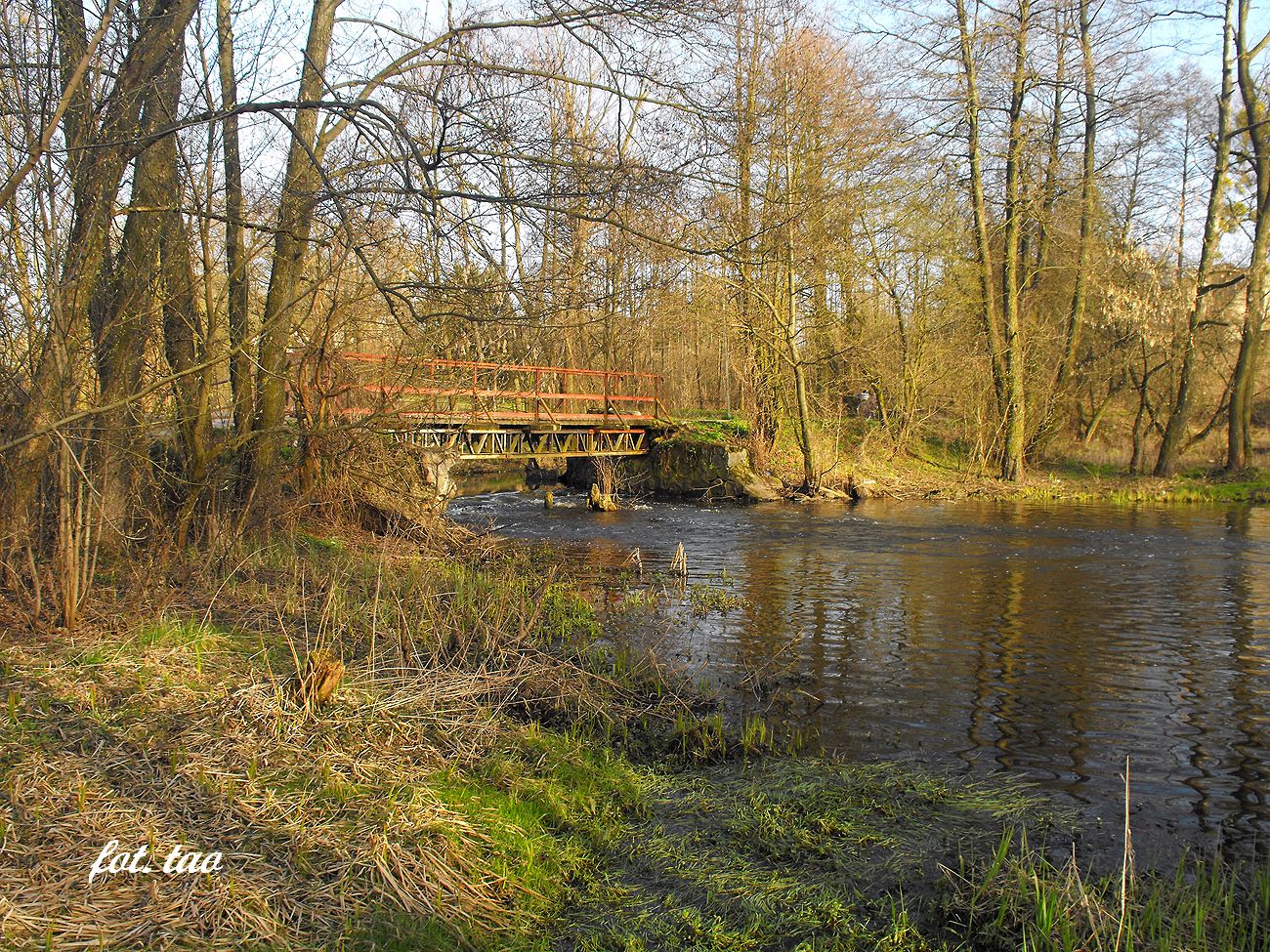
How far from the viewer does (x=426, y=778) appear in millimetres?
4438

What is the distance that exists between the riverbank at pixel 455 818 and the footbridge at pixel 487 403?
357 cm

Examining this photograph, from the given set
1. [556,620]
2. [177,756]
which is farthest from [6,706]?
[556,620]

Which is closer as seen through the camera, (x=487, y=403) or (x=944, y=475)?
(x=487, y=403)

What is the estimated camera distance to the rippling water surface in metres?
5.48

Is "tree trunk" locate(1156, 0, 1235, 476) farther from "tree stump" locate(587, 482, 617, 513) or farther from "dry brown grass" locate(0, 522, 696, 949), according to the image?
"dry brown grass" locate(0, 522, 696, 949)

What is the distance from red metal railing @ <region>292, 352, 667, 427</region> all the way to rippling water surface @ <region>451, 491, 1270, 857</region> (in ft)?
9.54

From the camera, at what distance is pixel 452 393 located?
1159 centimetres

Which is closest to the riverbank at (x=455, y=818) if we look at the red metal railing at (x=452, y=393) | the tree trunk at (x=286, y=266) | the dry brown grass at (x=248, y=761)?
the dry brown grass at (x=248, y=761)

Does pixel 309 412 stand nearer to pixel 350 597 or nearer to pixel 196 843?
pixel 350 597

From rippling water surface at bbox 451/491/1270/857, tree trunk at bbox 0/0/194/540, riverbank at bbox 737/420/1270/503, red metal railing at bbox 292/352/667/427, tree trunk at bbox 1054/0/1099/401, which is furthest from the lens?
tree trunk at bbox 1054/0/1099/401

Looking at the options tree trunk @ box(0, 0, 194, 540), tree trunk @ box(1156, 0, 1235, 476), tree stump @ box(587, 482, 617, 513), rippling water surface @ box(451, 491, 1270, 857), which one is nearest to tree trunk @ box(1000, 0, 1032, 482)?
tree trunk @ box(1156, 0, 1235, 476)

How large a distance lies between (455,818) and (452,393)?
8.16 meters

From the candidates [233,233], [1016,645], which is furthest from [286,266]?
[1016,645]

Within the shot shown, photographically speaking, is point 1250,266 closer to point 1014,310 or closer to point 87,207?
point 1014,310
